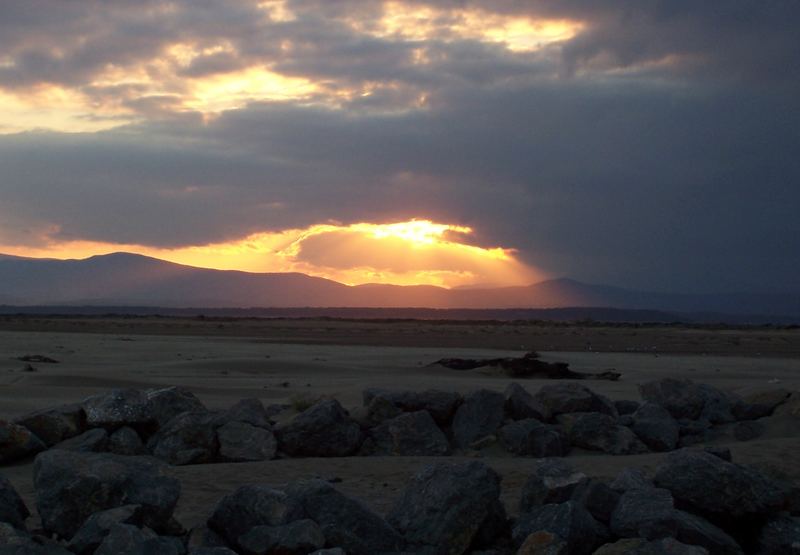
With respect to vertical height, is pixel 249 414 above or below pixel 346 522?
above

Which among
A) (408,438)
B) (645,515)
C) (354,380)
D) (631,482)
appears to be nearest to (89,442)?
(408,438)

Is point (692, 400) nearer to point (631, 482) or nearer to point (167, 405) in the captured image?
point (631, 482)

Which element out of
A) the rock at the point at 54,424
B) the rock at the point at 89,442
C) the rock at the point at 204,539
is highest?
the rock at the point at 54,424

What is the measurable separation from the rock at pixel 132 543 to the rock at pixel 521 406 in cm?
631

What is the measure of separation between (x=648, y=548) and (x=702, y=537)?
701 millimetres

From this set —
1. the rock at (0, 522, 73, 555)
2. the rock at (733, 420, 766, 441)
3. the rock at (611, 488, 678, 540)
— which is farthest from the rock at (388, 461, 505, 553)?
the rock at (733, 420, 766, 441)

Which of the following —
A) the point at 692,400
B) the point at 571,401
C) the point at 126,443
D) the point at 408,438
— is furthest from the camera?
the point at 692,400

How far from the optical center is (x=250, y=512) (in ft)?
23.5

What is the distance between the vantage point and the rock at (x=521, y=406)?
12.0 metres

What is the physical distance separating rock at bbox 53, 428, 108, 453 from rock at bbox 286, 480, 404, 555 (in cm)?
408

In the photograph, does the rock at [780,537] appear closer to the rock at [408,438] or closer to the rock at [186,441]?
the rock at [408,438]

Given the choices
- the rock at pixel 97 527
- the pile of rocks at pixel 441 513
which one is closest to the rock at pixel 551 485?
the pile of rocks at pixel 441 513

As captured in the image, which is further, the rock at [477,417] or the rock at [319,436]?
the rock at [477,417]

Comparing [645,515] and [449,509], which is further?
[449,509]
